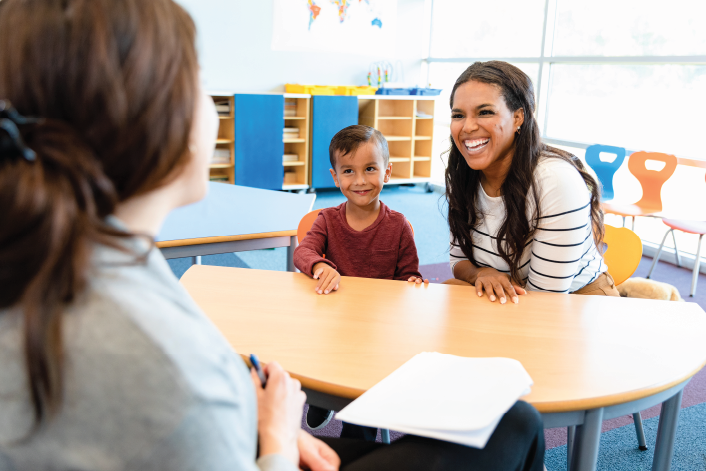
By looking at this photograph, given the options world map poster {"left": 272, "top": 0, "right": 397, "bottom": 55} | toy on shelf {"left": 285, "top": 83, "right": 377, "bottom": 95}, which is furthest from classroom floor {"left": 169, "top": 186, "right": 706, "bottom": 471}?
world map poster {"left": 272, "top": 0, "right": 397, "bottom": 55}

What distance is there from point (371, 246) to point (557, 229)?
0.61m

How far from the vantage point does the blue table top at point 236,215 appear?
2107 mm

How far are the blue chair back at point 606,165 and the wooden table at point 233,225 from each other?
7.66 ft

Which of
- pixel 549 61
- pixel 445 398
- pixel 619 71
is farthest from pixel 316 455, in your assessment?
pixel 549 61

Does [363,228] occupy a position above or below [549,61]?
below

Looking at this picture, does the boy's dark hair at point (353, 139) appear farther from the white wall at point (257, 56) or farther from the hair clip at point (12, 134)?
the white wall at point (257, 56)

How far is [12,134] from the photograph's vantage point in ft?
1.65

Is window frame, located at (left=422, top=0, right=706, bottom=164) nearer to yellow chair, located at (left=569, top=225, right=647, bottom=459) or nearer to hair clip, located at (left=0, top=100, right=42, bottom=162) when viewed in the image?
yellow chair, located at (left=569, top=225, right=647, bottom=459)

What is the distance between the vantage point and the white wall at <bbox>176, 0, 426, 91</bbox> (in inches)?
229

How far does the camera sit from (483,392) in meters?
0.93

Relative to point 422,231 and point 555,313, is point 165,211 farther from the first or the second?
point 422,231

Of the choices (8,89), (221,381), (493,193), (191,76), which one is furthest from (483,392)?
(493,193)

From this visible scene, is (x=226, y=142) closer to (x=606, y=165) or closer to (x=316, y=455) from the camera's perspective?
(x=606, y=165)

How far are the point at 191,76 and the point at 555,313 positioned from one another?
3.46ft
